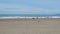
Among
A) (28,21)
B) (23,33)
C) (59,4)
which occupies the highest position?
(59,4)

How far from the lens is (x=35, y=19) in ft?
3.85

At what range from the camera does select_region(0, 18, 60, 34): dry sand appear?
118 centimetres

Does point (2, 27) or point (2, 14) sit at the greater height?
point (2, 14)

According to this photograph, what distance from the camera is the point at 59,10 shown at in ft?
3.92

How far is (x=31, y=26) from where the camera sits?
1196 mm

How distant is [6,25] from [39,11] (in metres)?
0.38

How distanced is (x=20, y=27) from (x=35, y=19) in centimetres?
18

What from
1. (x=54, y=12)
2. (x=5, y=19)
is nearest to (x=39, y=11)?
(x=54, y=12)

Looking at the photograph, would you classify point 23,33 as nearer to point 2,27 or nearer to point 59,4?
point 2,27

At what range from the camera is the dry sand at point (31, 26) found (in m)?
1.18

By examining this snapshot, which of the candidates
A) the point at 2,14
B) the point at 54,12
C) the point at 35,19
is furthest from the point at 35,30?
the point at 2,14

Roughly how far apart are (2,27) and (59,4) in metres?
0.65

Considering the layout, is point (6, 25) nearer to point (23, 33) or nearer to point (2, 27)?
point (2, 27)

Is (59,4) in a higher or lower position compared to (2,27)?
higher
